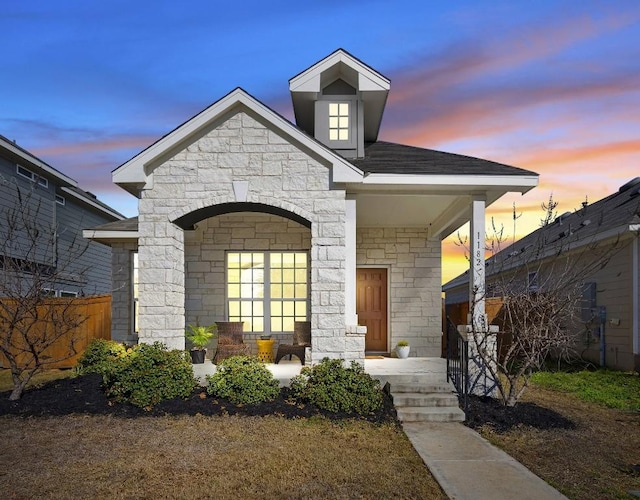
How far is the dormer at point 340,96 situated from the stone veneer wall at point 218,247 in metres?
2.33

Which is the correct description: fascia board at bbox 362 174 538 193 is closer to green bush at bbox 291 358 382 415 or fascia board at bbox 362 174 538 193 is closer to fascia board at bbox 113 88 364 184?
fascia board at bbox 113 88 364 184

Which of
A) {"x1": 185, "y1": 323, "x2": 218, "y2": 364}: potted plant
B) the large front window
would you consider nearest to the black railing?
the large front window

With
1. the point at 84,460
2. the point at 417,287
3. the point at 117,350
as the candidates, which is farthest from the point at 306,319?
the point at 84,460

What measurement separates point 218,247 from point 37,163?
9.26 m

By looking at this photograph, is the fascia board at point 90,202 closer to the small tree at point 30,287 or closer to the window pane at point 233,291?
the small tree at point 30,287

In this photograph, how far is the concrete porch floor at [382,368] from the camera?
32.9ft

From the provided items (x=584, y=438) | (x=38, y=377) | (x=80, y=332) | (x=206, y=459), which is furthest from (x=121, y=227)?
(x=584, y=438)

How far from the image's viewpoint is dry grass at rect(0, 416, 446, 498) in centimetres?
557

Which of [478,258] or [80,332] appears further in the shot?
→ [80,332]

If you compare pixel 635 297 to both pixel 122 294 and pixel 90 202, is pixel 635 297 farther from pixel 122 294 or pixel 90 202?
pixel 90 202

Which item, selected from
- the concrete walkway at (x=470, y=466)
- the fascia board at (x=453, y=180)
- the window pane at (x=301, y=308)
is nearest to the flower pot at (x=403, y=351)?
the window pane at (x=301, y=308)

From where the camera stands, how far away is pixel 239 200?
9969 millimetres

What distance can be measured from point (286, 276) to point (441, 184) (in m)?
4.53

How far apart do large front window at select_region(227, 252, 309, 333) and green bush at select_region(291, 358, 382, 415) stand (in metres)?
3.97
